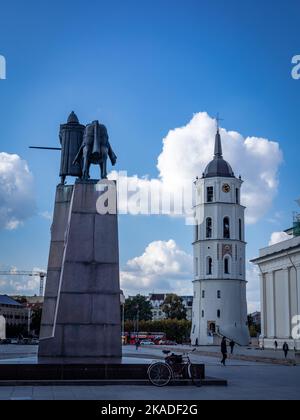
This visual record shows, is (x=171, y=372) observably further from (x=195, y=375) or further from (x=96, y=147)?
(x=96, y=147)

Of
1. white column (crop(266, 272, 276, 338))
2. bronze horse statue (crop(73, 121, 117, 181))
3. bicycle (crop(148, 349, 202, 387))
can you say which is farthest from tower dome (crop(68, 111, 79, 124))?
white column (crop(266, 272, 276, 338))

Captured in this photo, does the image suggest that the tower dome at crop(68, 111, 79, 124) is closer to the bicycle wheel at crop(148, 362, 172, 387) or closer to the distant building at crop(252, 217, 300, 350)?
the bicycle wheel at crop(148, 362, 172, 387)

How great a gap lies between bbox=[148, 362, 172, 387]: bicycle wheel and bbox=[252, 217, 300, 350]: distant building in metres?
46.6

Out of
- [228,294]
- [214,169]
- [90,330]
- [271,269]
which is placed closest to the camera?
[90,330]

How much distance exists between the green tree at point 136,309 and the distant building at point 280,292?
84435mm

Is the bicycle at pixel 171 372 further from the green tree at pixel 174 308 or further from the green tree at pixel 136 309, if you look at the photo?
the green tree at pixel 136 309

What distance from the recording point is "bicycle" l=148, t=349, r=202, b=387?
1716 centimetres

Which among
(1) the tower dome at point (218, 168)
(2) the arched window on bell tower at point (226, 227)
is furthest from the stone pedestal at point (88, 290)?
(1) the tower dome at point (218, 168)

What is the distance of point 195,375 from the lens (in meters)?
17.7

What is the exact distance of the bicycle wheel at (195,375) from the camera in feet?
57.2
